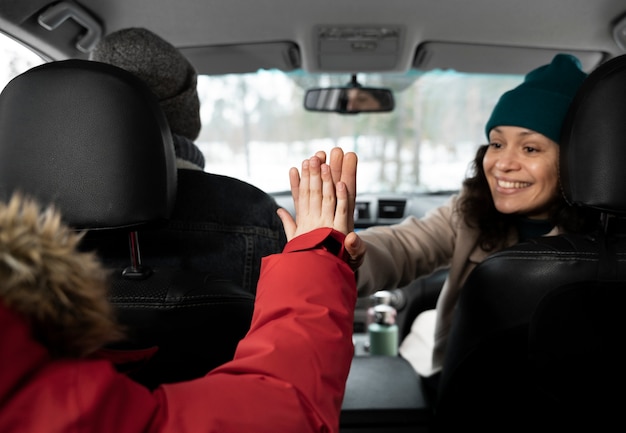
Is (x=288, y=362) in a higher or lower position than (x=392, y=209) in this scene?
higher

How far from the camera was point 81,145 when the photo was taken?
1.02m

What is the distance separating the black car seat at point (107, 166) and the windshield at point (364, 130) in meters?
5.69

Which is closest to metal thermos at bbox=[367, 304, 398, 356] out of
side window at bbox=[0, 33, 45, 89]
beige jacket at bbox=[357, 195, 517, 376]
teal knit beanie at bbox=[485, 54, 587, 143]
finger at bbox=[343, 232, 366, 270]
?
beige jacket at bbox=[357, 195, 517, 376]

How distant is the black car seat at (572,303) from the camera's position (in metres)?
1.11

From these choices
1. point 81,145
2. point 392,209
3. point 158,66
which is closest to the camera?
point 81,145

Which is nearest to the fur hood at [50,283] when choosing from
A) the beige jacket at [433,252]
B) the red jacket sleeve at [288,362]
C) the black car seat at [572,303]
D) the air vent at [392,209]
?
the red jacket sleeve at [288,362]

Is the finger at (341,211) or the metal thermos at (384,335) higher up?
the finger at (341,211)

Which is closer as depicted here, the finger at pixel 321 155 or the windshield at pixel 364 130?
the finger at pixel 321 155

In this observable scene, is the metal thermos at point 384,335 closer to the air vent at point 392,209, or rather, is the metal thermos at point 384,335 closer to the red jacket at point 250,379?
the air vent at point 392,209

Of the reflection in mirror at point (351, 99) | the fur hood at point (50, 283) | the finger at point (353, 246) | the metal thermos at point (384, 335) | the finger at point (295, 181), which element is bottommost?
the metal thermos at point (384, 335)

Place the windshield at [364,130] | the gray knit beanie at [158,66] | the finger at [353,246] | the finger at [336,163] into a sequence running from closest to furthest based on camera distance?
the finger at [353,246]
the finger at [336,163]
the gray knit beanie at [158,66]
the windshield at [364,130]

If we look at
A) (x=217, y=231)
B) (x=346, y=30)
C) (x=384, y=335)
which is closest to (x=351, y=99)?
(x=346, y=30)

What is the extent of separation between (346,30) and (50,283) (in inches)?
81.3

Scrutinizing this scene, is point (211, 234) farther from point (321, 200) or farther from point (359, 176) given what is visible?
point (359, 176)
